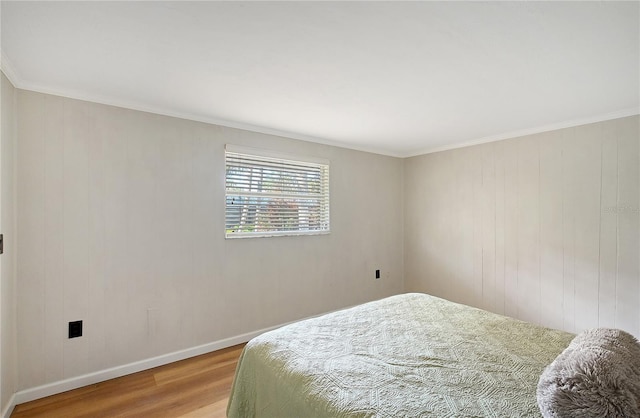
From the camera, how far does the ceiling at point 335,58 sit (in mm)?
1339

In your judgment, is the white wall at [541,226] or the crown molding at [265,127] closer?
the crown molding at [265,127]

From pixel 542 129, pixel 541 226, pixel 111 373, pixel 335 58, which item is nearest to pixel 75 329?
pixel 111 373

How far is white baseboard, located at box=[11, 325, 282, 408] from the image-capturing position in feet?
Answer: 6.63

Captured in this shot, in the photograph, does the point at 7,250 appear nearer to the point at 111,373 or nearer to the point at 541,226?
the point at 111,373

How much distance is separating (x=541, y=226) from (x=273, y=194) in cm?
282

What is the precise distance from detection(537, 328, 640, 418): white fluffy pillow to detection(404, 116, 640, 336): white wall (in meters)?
2.25

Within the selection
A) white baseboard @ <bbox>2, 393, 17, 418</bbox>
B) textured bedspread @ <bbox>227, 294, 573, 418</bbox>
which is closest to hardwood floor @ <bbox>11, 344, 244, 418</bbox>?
white baseboard @ <bbox>2, 393, 17, 418</bbox>

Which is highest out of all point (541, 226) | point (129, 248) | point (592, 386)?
point (541, 226)

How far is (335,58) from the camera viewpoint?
5.61 ft

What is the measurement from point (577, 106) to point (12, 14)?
12.2 ft

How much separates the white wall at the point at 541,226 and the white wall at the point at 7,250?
411cm

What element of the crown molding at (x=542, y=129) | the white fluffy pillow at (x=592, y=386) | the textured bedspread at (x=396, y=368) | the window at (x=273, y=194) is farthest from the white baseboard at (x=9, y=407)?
the crown molding at (x=542, y=129)

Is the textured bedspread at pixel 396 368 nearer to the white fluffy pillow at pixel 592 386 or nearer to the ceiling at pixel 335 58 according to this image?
the white fluffy pillow at pixel 592 386

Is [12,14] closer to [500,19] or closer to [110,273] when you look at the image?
[110,273]
